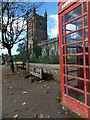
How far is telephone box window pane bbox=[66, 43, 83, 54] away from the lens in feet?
14.1

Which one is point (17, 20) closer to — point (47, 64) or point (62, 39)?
point (47, 64)

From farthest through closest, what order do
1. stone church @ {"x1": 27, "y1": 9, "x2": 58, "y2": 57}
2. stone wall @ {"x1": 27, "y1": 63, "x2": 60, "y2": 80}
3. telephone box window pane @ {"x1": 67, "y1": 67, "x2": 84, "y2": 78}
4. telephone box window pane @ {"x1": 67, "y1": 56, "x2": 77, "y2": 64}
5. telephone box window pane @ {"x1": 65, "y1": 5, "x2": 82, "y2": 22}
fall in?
stone church @ {"x1": 27, "y1": 9, "x2": 58, "y2": 57}
stone wall @ {"x1": 27, "y1": 63, "x2": 60, "y2": 80}
telephone box window pane @ {"x1": 67, "y1": 56, "x2": 77, "y2": 64}
telephone box window pane @ {"x1": 67, "y1": 67, "x2": 84, "y2": 78}
telephone box window pane @ {"x1": 65, "y1": 5, "x2": 82, "y2": 22}

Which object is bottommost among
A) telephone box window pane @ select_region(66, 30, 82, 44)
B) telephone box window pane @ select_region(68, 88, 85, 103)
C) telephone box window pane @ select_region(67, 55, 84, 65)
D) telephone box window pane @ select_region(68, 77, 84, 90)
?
telephone box window pane @ select_region(68, 88, 85, 103)

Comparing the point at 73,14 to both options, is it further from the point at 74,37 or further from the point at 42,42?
the point at 42,42

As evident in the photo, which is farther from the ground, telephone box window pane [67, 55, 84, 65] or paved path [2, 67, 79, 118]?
telephone box window pane [67, 55, 84, 65]

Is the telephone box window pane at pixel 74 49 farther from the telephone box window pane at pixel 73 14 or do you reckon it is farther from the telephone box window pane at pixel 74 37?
the telephone box window pane at pixel 73 14

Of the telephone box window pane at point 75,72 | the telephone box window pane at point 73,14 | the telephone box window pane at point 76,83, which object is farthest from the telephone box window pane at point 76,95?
the telephone box window pane at point 73,14

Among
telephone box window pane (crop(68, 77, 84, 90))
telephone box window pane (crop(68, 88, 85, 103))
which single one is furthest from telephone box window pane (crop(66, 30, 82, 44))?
telephone box window pane (crop(68, 88, 85, 103))

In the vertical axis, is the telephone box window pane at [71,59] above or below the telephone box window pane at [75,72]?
above

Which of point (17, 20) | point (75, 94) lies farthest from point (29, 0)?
point (75, 94)

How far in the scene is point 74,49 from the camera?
4.55 meters

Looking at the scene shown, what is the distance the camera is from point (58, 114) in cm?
475

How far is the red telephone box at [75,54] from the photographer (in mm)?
4050

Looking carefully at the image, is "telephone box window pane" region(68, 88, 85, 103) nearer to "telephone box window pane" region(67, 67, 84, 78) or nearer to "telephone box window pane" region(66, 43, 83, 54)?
"telephone box window pane" region(67, 67, 84, 78)
